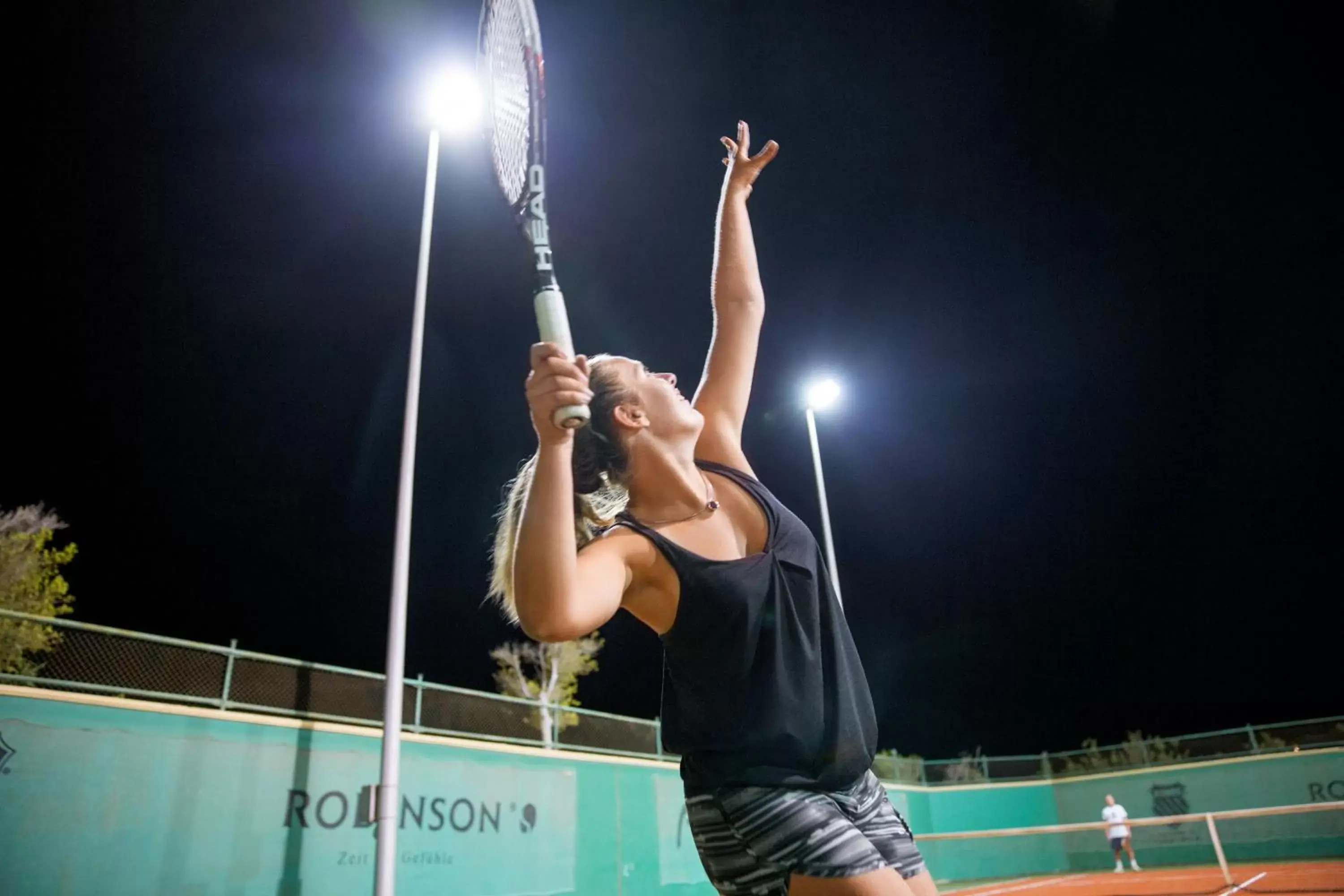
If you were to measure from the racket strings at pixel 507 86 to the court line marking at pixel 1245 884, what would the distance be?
13786 millimetres

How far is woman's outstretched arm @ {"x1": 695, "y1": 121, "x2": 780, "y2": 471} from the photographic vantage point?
258 centimetres

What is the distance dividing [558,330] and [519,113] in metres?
1.65

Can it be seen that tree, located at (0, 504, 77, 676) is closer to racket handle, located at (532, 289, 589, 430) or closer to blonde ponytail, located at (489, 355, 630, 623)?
blonde ponytail, located at (489, 355, 630, 623)

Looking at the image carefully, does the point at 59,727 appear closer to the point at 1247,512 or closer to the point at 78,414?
the point at 78,414

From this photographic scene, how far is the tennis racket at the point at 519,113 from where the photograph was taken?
104 inches

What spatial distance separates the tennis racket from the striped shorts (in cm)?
139

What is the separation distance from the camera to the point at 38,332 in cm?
1386

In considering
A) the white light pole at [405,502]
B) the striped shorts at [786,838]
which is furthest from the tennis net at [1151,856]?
the striped shorts at [786,838]

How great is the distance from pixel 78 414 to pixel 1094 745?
33.8m

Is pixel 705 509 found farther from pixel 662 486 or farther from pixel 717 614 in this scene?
pixel 717 614

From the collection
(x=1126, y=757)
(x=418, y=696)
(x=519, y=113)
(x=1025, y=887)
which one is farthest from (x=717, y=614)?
(x=1126, y=757)

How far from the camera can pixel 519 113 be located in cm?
320

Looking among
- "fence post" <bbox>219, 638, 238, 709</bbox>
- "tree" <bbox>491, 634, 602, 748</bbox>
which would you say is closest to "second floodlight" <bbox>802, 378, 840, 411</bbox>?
"fence post" <bbox>219, 638, 238, 709</bbox>

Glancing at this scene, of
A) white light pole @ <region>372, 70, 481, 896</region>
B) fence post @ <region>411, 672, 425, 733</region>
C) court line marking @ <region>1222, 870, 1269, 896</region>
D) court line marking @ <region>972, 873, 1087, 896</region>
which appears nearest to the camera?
white light pole @ <region>372, 70, 481, 896</region>
